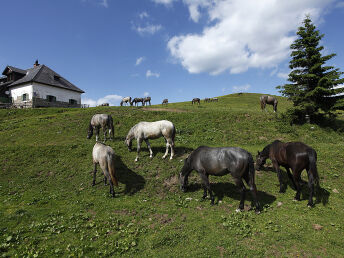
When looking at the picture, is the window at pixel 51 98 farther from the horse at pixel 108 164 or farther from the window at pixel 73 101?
the horse at pixel 108 164

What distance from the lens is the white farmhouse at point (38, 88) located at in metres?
40.0

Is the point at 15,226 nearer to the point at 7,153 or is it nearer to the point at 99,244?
the point at 99,244

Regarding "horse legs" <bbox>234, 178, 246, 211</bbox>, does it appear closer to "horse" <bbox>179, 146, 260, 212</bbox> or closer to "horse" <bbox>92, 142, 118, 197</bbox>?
"horse" <bbox>179, 146, 260, 212</bbox>

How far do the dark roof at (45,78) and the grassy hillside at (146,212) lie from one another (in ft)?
112

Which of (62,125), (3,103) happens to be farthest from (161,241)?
(3,103)

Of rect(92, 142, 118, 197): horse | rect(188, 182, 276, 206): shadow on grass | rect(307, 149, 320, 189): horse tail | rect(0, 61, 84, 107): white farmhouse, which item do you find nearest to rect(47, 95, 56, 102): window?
rect(0, 61, 84, 107): white farmhouse

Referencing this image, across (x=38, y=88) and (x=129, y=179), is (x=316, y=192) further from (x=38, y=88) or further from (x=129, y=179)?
(x=38, y=88)

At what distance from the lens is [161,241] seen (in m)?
6.01

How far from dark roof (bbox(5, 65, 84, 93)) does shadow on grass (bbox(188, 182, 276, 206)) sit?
45.3 meters

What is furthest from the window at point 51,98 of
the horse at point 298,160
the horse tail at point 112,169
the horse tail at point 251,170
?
the horse at point 298,160

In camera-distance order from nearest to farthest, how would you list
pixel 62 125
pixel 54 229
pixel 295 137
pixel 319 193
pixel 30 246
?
1. pixel 30 246
2. pixel 54 229
3. pixel 319 193
4. pixel 295 137
5. pixel 62 125

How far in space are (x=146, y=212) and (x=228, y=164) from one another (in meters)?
3.88

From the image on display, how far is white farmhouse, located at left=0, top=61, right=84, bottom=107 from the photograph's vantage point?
40.0 meters

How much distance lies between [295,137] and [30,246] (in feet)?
66.0
